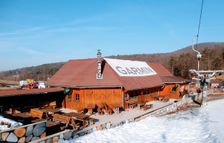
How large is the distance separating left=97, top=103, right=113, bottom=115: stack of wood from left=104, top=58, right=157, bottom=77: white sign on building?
356cm

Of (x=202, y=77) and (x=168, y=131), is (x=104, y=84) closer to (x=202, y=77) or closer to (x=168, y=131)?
(x=168, y=131)

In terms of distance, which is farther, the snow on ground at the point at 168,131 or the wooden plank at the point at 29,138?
the snow on ground at the point at 168,131

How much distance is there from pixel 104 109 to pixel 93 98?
2067mm

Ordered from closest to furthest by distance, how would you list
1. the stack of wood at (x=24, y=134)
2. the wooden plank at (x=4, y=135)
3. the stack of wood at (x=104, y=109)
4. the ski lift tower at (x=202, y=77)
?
the wooden plank at (x=4, y=135) < the stack of wood at (x=24, y=134) < the stack of wood at (x=104, y=109) < the ski lift tower at (x=202, y=77)

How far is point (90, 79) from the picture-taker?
22609mm

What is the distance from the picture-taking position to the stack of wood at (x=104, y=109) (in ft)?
63.5

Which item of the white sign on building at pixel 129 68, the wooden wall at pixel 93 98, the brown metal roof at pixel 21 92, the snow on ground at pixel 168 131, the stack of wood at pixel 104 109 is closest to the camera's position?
the snow on ground at pixel 168 131

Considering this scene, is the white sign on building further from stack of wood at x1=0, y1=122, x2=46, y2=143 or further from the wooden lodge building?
stack of wood at x1=0, y1=122, x2=46, y2=143

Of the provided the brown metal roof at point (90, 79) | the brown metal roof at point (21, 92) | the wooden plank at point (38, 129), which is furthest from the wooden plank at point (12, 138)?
the brown metal roof at point (90, 79)

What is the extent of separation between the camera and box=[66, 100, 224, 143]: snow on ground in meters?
12.5

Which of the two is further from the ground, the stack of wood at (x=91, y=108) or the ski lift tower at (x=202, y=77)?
the ski lift tower at (x=202, y=77)

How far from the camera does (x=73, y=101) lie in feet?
73.6

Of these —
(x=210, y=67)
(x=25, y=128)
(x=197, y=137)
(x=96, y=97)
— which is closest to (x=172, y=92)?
(x=96, y=97)

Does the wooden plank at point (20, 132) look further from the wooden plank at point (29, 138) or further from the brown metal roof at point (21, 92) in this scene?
the brown metal roof at point (21, 92)
